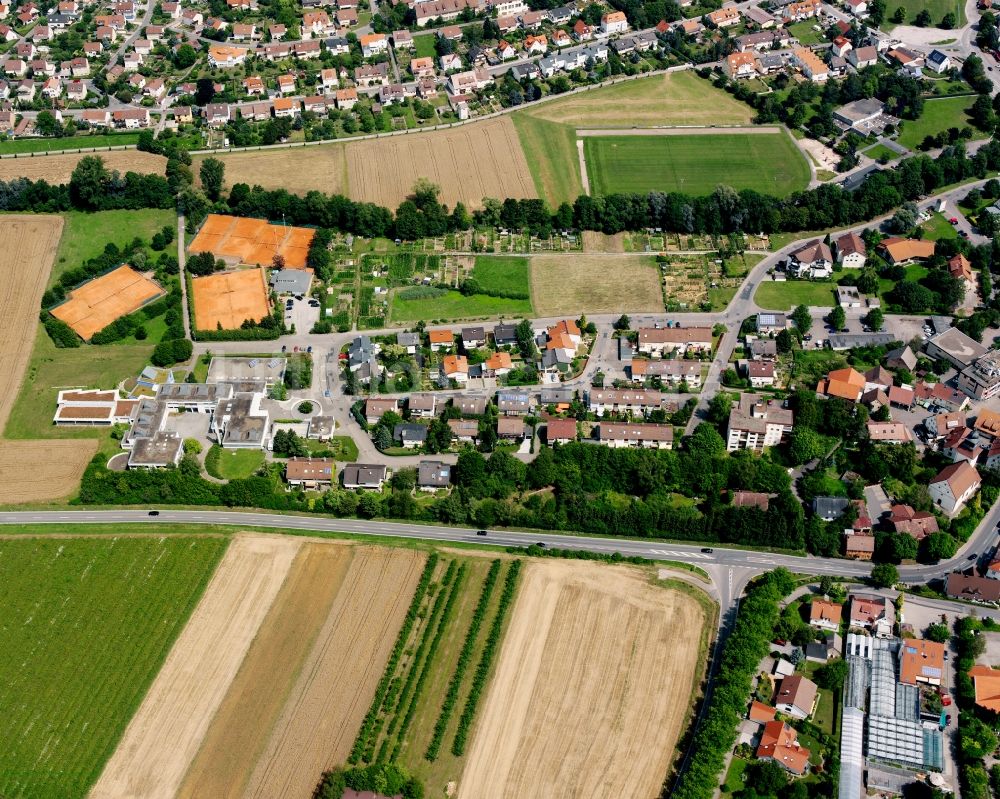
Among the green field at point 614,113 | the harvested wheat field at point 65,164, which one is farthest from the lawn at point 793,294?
the harvested wheat field at point 65,164

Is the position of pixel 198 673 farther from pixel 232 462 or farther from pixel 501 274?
pixel 501 274

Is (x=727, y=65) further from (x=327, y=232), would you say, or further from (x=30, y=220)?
(x=30, y=220)

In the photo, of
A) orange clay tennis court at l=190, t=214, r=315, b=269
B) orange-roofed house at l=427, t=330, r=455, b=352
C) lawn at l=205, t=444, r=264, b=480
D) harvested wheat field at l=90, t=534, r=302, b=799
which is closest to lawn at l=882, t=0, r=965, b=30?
orange-roofed house at l=427, t=330, r=455, b=352

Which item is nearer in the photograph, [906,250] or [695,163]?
[906,250]

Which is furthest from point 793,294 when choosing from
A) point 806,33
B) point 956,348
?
point 806,33

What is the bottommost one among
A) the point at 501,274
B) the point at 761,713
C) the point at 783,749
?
the point at 501,274

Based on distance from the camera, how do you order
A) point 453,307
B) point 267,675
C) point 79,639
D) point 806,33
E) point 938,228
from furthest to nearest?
point 806,33
point 938,228
point 453,307
point 79,639
point 267,675
